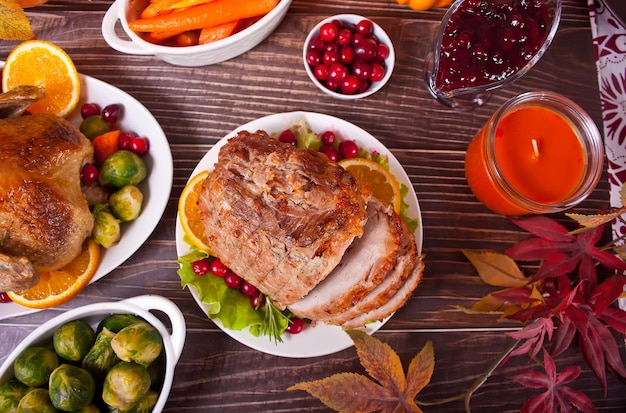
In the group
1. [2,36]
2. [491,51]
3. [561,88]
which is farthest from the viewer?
Result: [561,88]

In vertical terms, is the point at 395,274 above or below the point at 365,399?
above

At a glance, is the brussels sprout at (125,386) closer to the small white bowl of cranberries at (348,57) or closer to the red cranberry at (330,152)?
the red cranberry at (330,152)

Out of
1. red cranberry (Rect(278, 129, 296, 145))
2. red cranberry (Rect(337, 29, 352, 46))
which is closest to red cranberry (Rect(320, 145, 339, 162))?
red cranberry (Rect(278, 129, 296, 145))

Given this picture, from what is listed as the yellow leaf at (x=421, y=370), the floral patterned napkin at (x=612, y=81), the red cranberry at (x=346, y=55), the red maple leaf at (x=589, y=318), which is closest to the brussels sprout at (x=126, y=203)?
the red cranberry at (x=346, y=55)

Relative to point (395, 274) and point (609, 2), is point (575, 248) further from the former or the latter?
point (609, 2)

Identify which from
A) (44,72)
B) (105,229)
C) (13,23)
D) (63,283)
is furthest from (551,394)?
(13,23)

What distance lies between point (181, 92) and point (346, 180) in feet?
3.62

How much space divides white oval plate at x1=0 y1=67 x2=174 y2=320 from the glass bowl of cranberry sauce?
1.30 metres

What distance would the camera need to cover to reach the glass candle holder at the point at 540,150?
2.17 metres

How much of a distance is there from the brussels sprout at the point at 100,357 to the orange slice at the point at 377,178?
47.2 inches

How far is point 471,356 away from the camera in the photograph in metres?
2.41

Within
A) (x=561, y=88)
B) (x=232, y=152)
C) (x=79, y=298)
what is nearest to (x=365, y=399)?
(x=232, y=152)

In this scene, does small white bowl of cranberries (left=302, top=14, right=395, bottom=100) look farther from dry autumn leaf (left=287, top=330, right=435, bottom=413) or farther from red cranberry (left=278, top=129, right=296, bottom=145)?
dry autumn leaf (left=287, top=330, right=435, bottom=413)

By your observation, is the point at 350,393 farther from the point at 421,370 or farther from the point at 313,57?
the point at 313,57
